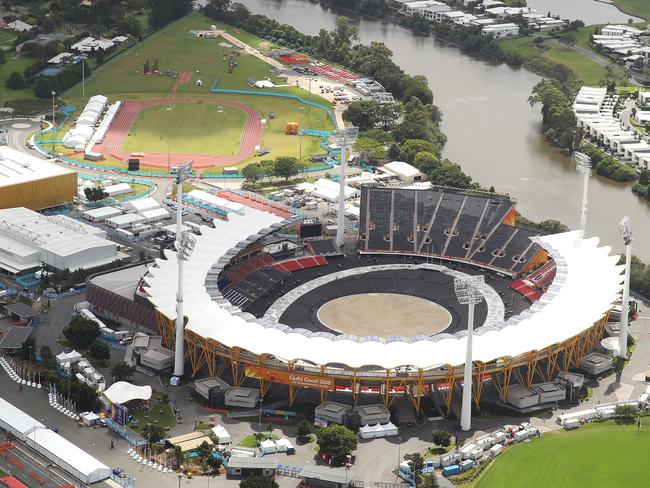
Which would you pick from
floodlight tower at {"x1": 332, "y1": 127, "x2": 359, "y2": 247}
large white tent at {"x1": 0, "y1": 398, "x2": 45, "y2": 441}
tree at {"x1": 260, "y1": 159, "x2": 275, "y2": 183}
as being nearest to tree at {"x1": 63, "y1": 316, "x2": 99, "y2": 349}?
large white tent at {"x1": 0, "y1": 398, "x2": 45, "y2": 441}

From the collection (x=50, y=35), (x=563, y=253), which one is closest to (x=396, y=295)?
(x=563, y=253)

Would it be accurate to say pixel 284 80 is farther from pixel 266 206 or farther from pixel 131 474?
pixel 131 474

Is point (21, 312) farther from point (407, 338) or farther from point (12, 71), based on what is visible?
point (12, 71)

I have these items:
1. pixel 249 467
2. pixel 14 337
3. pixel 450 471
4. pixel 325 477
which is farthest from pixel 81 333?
pixel 450 471

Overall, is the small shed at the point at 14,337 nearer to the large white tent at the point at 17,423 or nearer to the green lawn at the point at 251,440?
the large white tent at the point at 17,423

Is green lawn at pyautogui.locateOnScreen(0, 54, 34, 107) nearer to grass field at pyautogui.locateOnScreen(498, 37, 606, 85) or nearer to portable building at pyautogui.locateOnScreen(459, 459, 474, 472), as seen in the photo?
grass field at pyautogui.locateOnScreen(498, 37, 606, 85)
